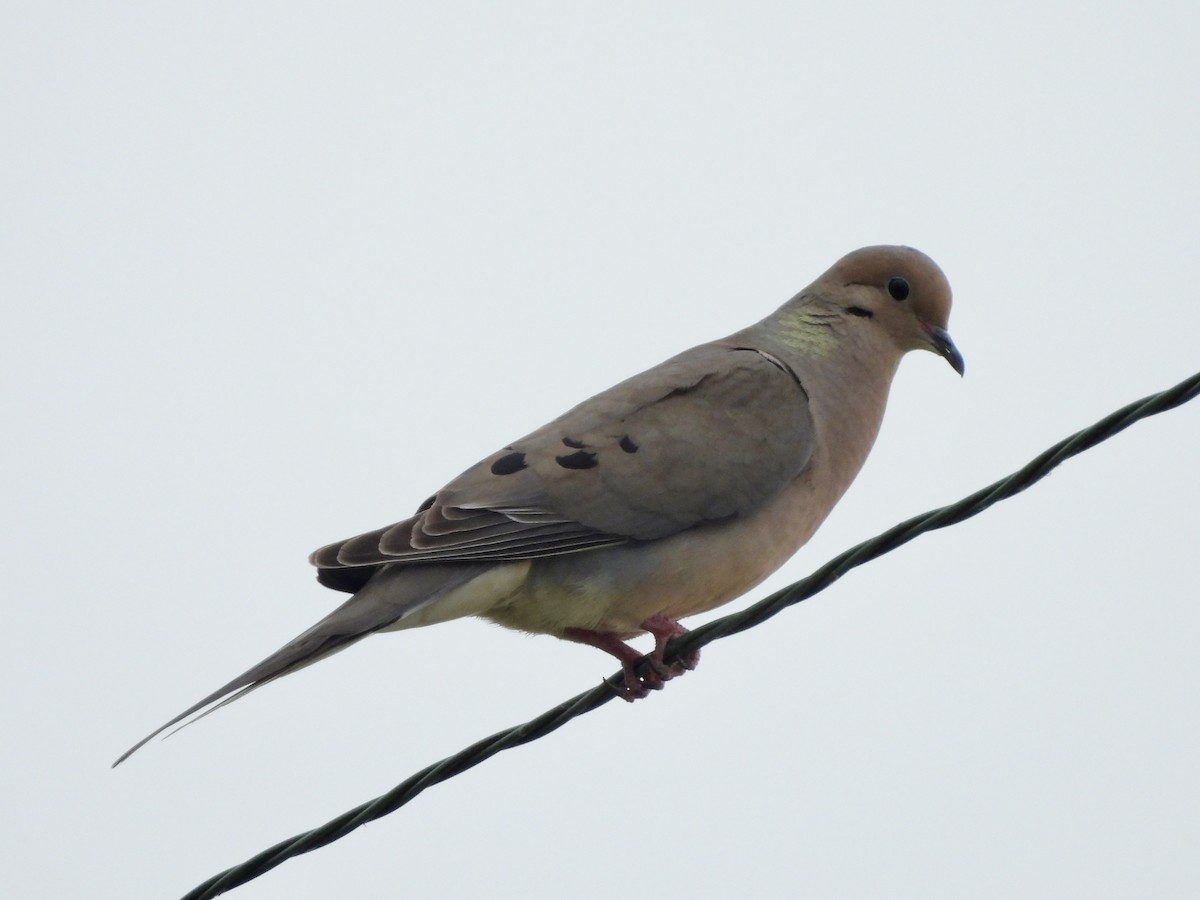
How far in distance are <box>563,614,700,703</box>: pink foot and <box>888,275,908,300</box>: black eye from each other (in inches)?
66.2

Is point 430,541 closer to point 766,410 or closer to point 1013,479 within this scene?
point 766,410

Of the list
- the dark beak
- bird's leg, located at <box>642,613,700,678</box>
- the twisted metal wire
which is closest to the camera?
the twisted metal wire

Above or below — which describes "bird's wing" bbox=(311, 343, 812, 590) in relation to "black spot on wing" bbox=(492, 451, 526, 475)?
below

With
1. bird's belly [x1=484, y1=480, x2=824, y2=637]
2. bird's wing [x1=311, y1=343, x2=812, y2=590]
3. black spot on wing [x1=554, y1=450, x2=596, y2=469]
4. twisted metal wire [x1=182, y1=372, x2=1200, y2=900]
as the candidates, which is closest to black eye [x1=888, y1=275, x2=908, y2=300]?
bird's wing [x1=311, y1=343, x2=812, y2=590]

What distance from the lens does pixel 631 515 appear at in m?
4.48

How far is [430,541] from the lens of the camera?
425 cm

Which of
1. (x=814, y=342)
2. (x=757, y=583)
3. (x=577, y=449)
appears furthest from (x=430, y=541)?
(x=814, y=342)

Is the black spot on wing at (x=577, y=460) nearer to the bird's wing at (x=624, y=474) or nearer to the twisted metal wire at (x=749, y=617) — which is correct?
the bird's wing at (x=624, y=474)

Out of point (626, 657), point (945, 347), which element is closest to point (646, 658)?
point (626, 657)

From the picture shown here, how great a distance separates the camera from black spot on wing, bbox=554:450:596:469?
4570 mm

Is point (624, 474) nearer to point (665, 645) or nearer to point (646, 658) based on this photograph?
point (646, 658)

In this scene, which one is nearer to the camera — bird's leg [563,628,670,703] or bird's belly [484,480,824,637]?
bird's leg [563,628,670,703]

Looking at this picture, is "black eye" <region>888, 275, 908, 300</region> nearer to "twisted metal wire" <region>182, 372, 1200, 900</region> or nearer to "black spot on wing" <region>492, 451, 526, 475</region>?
"black spot on wing" <region>492, 451, 526, 475</region>

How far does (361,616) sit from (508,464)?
759 mm
